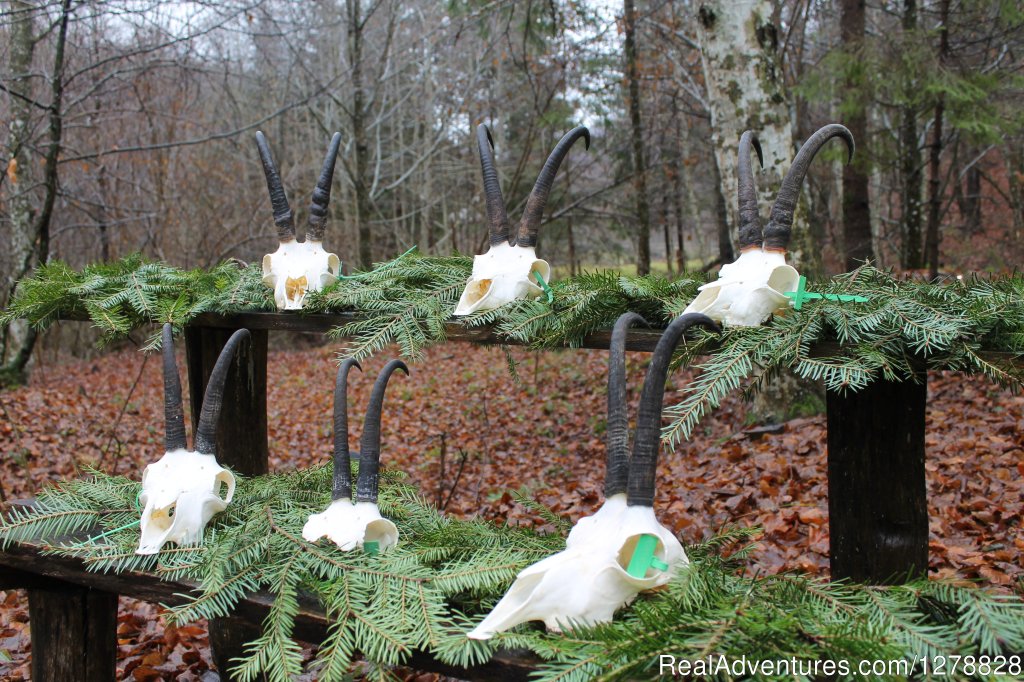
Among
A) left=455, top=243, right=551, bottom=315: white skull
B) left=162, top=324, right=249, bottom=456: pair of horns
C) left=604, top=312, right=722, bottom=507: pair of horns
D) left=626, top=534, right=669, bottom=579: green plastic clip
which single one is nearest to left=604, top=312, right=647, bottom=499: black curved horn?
left=604, top=312, right=722, bottom=507: pair of horns

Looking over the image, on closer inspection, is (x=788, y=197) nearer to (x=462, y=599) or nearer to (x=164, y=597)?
(x=462, y=599)

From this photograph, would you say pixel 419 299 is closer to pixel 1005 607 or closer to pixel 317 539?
pixel 317 539

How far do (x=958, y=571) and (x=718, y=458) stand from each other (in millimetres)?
2507

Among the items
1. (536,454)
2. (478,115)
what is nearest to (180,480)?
(536,454)

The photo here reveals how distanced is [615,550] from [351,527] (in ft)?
2.71

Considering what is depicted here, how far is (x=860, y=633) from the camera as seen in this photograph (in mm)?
1374

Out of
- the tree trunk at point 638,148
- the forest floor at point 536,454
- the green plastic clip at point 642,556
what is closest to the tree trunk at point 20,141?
the forest floor at point 536,454

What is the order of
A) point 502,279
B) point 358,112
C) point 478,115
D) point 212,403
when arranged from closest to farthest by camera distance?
1. point 212,403
2. point 502,279
3. point 358,112
4. point 478,115

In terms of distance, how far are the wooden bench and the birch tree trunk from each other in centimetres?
333

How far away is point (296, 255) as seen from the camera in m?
2.98

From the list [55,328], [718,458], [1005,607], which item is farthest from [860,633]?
[55,328]

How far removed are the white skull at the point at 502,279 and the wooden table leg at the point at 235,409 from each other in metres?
1.66

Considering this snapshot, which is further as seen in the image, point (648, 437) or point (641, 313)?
point (641, 313)

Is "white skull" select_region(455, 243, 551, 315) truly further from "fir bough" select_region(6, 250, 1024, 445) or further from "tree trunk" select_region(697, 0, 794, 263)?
"tree trunk" select_region(697, 0, 794, 263)
